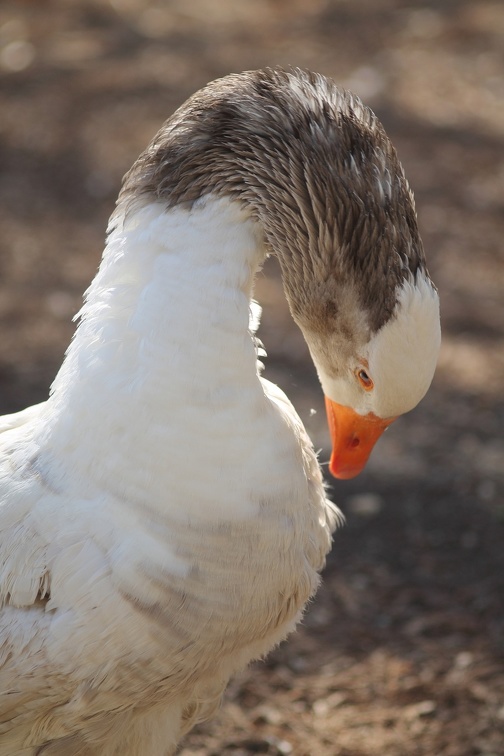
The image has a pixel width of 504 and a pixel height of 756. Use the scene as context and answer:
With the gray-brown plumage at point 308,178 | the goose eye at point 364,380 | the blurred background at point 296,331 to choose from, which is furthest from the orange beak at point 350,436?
the blurred background at point 296,331

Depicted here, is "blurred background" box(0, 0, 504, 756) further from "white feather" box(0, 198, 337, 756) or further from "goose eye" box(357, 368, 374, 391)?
"goose eye" box(357, 368, 374, 391)

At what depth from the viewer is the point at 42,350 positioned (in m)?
Result: 4.69

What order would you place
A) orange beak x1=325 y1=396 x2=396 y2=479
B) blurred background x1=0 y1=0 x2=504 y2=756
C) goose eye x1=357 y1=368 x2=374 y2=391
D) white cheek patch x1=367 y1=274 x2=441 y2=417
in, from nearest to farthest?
white cheek patch x1=367 y1=274 x2=441 y2=417 < goose eye x1=357 y1=368 x2=374 y2=391 < orange beak x1=325 y1=396 x2=396 y2=479 < blurred background x1=0 y1=0 x2=504 y2=756

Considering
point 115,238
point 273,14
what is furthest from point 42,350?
point 273,14

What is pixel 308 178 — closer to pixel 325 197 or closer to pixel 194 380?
pixel 325 197

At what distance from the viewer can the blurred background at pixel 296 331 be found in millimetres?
3113

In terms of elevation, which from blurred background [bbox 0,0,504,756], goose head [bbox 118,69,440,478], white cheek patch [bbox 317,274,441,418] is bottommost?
blurred background [bbox 0,0,504,756]

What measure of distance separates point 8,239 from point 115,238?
3.58 metres

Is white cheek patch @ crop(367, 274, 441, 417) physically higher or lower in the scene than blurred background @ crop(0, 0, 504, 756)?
higher

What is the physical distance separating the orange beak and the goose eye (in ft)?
0.33

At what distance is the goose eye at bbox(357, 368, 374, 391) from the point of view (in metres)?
2.04

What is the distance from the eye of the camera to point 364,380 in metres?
2.06

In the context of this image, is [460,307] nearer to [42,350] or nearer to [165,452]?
[42,350]

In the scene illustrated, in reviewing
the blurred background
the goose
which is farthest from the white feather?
the blurred background
